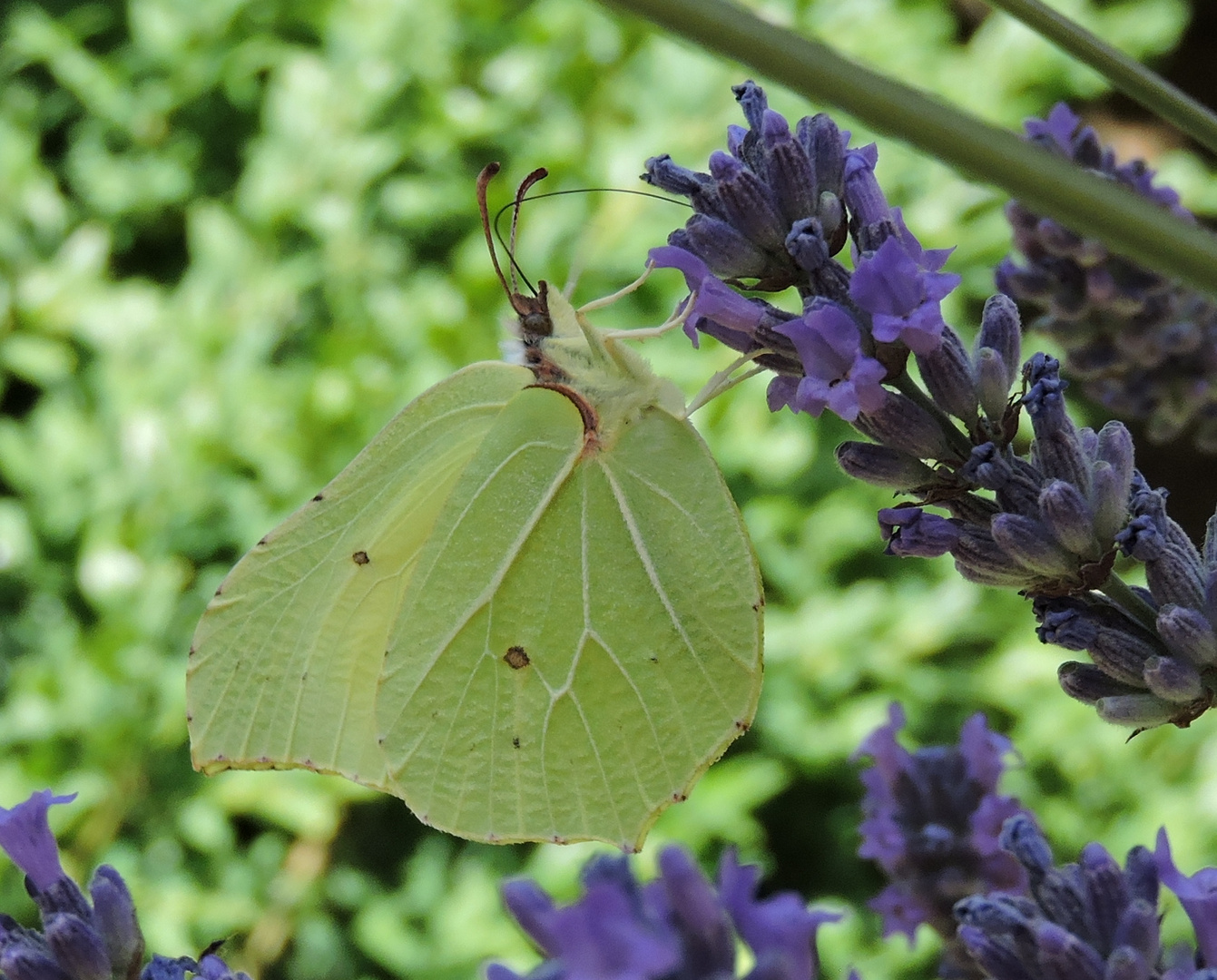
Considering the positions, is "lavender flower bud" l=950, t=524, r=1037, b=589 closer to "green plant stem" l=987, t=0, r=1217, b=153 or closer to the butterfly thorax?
"green plant stem" l=987, t=0, r=1217, b=153

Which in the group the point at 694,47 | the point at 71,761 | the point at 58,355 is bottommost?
the point at 71,761

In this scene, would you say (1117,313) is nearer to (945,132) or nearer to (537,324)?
(537,324)

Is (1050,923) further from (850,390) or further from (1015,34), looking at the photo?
(1015,34)

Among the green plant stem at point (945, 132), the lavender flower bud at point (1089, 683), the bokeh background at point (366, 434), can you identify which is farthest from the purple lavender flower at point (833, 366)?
the bokeh background at point (366, 434)

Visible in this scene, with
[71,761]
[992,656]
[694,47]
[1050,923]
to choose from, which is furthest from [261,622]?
[992,656]

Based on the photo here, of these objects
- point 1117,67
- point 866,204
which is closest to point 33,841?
point 866,204

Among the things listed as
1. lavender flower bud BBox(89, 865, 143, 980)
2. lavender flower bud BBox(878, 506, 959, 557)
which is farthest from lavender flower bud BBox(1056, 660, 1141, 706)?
lavender flower bud BBox(89, 865, 143, 980)
